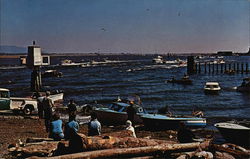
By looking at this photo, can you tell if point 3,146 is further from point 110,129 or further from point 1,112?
point 1,112

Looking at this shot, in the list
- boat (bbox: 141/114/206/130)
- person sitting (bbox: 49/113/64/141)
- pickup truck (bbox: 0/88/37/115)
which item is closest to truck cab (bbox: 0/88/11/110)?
pickup truck (bbox: 0/88/37/115)

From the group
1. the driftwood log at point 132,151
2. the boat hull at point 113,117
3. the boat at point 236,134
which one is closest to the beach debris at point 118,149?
the driftwood log at point 132,151

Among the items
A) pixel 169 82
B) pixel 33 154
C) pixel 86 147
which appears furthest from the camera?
pixel 169 82

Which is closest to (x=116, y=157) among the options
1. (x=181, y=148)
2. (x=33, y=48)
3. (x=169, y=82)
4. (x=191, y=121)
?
(x=181, y=148)

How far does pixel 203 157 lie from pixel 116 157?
2.57 metres

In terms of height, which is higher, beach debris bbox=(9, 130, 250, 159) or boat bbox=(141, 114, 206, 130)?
beach debris bbox=(9, 130, 250, 159)

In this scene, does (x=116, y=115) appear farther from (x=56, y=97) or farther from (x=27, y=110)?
(x=56, y=97)

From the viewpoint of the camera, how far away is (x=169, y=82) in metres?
66.8

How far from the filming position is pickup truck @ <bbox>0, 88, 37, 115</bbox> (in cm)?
2353

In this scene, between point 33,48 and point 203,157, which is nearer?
point 203,157

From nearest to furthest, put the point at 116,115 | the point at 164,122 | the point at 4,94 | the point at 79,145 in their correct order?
1. the point at 79,145
2. the point at 164,122
3. the point at 116,115
4. the point at 4,94

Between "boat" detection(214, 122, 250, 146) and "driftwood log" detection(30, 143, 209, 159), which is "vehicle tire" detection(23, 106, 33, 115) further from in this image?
"driftwood log" detection(30, 143, 209, 159)

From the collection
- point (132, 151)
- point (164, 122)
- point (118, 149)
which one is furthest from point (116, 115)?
point (118, 149)

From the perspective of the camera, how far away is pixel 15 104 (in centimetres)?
2509
